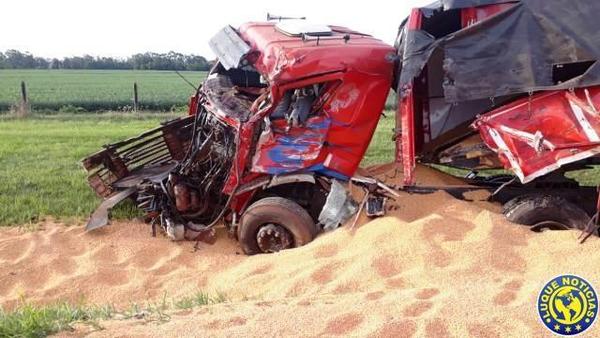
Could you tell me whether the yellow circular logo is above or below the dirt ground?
above

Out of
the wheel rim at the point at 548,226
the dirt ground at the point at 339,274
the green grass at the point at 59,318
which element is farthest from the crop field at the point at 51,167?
the wheel rim at the point at 548,226

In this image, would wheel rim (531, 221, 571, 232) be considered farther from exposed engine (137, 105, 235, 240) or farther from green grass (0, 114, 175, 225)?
green grass (0, 114, 175, 225)

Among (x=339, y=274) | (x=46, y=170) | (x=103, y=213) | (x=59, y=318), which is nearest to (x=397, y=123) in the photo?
(x=339, y=274)

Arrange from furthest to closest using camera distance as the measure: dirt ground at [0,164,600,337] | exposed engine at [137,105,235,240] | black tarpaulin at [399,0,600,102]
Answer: exposed engine at [137,105,235,240], black tarpaulin at [399,0,600,102], dirt ground at [0,164,600,337]

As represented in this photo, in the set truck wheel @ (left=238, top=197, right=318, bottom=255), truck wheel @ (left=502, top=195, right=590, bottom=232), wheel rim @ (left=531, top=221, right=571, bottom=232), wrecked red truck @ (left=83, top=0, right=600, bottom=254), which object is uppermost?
wrecked red truck @ (left=83, top=0, right=600, bottom=254)

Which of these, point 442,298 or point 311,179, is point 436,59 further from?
point 442,298

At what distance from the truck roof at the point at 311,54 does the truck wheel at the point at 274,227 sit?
119cm

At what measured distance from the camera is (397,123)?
6.71 meters

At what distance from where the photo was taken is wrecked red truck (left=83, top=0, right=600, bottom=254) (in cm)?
553

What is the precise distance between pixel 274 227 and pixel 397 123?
5.50ft

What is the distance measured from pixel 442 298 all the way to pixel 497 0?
3168mm

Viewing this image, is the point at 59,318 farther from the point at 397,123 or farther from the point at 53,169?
the point at 53,169

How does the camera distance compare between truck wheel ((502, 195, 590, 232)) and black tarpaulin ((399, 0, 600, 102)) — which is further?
truck wheel ((502, 195, 590, 232))

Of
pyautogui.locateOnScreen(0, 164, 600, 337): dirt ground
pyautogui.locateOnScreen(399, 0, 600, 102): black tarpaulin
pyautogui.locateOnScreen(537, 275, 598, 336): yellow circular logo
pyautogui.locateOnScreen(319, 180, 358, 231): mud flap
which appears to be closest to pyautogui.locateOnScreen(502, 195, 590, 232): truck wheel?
pyautogui.locateOnScreen(0, 164, 600, 337): dirt ground
